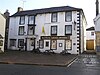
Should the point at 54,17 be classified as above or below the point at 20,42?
above

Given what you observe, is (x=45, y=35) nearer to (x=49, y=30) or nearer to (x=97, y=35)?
(x=49, y=30)

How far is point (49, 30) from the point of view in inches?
1441

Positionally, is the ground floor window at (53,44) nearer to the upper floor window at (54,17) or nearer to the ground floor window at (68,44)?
the ground floor window at (68,44)

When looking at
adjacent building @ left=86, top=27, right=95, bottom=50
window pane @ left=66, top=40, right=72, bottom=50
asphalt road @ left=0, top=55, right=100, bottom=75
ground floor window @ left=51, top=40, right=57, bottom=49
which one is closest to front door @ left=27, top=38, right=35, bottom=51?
ground floor window @ left=51, top=40, right=57, bottom=49

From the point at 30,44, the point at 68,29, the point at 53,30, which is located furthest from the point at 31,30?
the point at 68,29

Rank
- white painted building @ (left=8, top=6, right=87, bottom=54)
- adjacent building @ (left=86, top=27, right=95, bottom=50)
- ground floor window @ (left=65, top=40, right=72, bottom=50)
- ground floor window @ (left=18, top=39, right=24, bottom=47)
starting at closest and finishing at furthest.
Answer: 1. ground floor window @ (left=65, top=40, right=72, bottom=50)
2. white painted building @ (left=8, top=6, right=87, bottom=54)
3. ground floor window @ (left=18, top=39, right=24, bottom=47)
4. adjacent building @ (left=86, top=27, right=95, bottom=50)

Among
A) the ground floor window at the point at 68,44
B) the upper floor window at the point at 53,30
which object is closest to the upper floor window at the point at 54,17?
the upper floor window at the point at 53,30

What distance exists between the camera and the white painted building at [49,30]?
3425 cm

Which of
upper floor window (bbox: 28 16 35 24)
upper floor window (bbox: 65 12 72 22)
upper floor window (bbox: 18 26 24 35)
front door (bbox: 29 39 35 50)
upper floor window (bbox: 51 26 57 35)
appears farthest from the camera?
upper floor window (bbox: 18 26 24 35)

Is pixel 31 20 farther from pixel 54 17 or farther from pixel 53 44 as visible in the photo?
pixel 53 44

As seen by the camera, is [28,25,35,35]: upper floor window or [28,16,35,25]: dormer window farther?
[28,16,35,25]: dormer window

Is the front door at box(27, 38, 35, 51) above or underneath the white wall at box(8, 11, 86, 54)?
underneath

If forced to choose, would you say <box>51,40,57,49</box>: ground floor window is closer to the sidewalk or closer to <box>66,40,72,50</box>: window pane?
<box>66,40,72,50</box>: window pane

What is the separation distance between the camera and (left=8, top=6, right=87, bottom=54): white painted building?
112 feet
